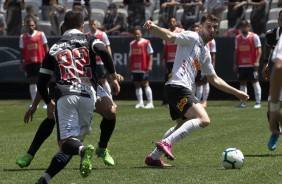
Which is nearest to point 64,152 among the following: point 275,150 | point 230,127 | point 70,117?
point 70,117

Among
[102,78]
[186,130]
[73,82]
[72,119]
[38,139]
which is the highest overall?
[73,82]

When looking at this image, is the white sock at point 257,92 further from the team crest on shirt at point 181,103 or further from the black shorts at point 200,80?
the team crest on shirt at point 181,103

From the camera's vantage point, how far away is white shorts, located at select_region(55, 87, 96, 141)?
339 inches

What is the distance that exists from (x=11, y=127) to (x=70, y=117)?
886 centimetres

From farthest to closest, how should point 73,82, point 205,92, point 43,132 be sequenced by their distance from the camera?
point 205,92 < point 43,132 < point 73,82

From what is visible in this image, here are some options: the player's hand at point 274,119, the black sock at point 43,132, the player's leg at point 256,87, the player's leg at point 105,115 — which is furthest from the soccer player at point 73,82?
the player's leg at point 256,87

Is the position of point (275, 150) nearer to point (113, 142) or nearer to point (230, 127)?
point (113, 142)

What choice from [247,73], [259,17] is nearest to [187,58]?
[247,73]

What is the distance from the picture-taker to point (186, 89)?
1038 cm

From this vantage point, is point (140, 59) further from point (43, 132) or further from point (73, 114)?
point (73, 114)

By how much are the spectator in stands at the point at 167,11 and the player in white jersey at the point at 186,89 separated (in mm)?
15740

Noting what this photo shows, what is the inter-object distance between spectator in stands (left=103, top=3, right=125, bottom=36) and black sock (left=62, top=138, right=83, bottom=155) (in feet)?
59.3

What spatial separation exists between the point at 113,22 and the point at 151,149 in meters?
14.2

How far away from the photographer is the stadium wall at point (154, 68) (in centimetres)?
2562
